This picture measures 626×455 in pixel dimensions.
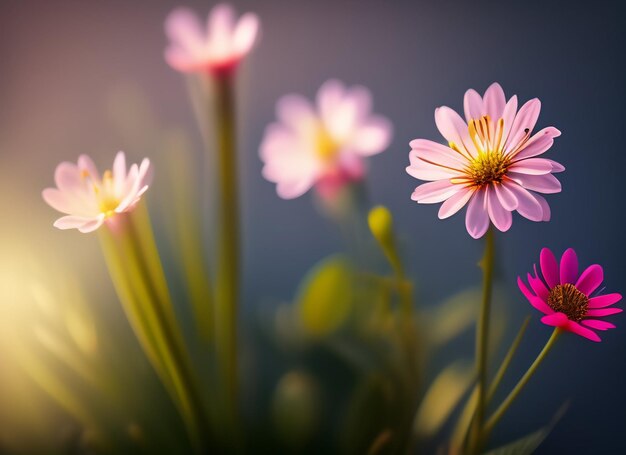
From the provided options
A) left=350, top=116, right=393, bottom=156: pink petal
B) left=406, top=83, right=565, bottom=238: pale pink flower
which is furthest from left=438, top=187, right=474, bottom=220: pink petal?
left=350, top=116, right=393, bottom=156: pink petal

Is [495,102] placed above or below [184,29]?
below

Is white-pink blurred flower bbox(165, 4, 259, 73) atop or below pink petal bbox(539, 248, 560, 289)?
atop

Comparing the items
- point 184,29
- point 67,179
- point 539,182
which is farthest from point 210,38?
point 539,182

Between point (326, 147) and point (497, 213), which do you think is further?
point (326, 147)

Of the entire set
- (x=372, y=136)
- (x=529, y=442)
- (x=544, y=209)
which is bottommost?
(x=529, y=442)

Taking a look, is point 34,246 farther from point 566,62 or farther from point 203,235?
point 566,62

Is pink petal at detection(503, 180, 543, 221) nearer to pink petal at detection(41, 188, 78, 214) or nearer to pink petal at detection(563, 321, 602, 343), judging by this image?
pink petal at detection(563, 321, 602, 343)

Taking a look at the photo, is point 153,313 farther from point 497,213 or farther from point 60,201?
point 497,213
